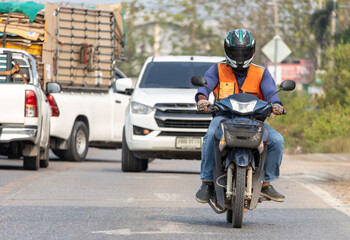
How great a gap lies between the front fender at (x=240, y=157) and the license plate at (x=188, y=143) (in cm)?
678

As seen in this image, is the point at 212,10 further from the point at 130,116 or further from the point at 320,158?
the point at 130,116

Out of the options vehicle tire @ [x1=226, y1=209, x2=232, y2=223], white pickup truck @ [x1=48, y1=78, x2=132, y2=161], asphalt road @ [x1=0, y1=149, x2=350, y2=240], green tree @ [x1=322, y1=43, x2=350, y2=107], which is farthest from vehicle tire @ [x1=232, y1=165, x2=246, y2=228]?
green tree @ [x1=322, y1=43, x2=350, y2=107]

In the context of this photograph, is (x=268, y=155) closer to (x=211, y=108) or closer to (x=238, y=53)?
(x=211, y=108)

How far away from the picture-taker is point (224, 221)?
9328mm

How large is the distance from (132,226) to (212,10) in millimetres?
52668

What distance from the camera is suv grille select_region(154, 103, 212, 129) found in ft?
50.1

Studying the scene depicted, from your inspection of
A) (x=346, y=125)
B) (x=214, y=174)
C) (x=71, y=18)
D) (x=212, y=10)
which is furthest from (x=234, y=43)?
(x=212, y=10)

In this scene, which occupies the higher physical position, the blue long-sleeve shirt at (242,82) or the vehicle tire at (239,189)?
the blue long-sleeve shirt at (242,82)

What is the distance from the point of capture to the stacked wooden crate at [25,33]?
19547mm

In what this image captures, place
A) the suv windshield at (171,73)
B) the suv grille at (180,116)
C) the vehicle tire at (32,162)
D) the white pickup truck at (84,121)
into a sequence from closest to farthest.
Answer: the suv grille at (180,116)
the vehicle tire at (32,162)
the suv windshield at (171,73)
the white pickup truck at (84,121)

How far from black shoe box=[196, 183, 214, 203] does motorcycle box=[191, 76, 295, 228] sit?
114 mm

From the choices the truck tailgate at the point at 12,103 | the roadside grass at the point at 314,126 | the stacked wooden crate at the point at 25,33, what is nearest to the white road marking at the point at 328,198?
the truck tailgate at the point at 12,103

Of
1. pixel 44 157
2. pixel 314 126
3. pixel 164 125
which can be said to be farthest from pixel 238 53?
pixel 314 126

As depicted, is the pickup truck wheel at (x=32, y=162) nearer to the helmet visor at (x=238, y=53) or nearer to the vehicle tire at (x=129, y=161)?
the vehicle tire at (x=129, y=161)
